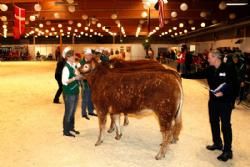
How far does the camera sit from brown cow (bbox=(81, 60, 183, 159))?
5000 mm

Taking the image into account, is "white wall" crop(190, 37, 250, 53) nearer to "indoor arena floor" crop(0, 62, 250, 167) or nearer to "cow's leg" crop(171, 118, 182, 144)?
"indoor arena floor" crop(0, 62, 250, 167)

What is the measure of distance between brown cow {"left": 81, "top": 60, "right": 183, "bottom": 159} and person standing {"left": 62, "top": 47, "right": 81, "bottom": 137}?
255 millimetres

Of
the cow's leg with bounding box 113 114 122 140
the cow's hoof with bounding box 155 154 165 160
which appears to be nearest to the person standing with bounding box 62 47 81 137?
the cow's leg with bounding box 113 114 122 140

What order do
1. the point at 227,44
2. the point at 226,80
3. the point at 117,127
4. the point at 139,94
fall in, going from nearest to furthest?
the point at 226,80 < the point at 139,94 < the point at 117,127 < the point at 227,44

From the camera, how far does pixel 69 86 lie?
236 inches

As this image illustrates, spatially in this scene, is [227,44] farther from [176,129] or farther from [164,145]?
[164,145]

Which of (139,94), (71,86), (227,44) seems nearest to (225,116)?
(139,94)

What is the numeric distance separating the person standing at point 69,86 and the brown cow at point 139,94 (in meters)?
0.26

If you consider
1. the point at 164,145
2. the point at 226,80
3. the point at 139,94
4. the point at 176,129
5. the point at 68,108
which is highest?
the point at 226,80

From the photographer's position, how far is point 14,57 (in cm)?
4391

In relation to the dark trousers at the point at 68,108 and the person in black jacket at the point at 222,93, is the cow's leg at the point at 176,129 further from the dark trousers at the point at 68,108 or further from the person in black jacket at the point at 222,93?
the dark trousers at the point at 68,108

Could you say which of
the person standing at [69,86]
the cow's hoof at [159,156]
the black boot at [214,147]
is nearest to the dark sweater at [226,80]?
the black boot at [214,147]

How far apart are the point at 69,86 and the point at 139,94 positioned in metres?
1.54

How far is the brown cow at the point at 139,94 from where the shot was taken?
5.00m
